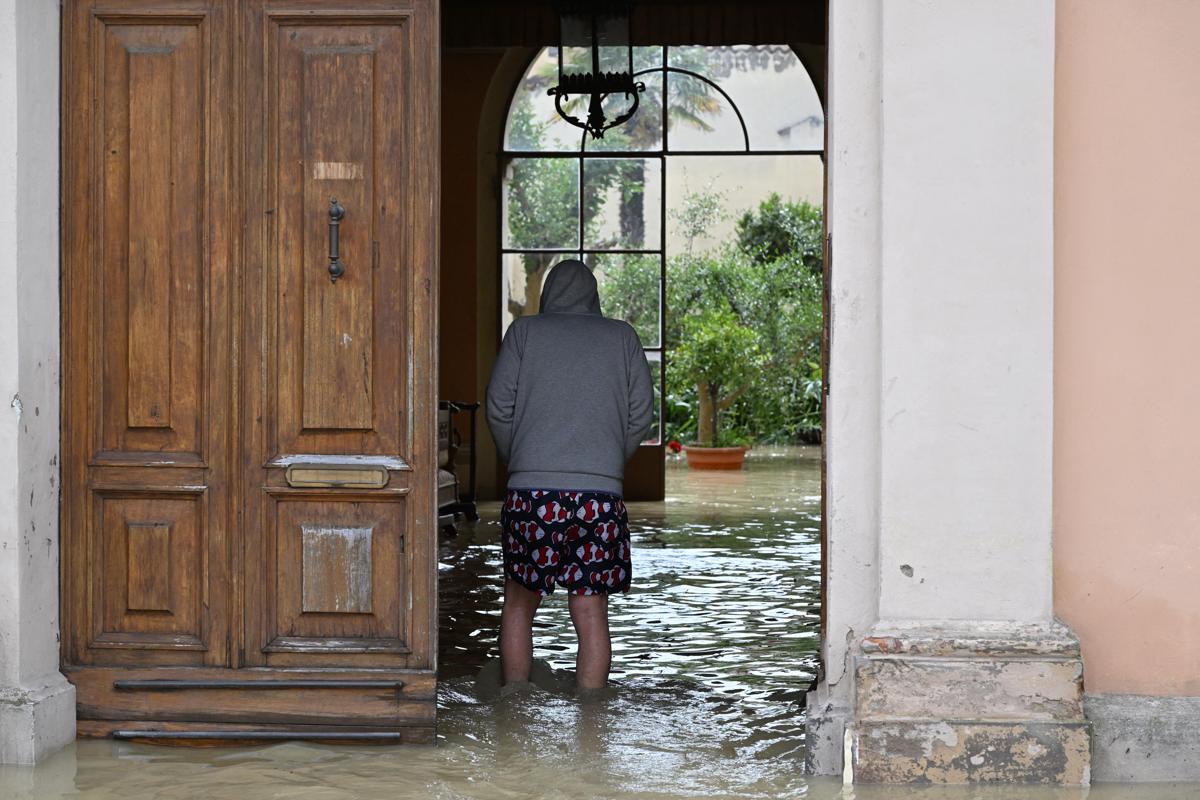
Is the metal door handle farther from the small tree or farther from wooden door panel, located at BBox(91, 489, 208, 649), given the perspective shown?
the small tree

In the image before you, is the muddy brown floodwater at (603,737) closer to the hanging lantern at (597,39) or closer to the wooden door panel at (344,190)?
the wooden door panel at (344,190)

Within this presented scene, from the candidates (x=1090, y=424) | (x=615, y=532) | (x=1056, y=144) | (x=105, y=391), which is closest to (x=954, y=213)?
(x=1056, y=144)

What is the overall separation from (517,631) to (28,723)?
1631mm

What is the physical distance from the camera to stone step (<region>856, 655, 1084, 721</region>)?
3.75 m

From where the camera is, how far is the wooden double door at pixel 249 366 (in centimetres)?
420

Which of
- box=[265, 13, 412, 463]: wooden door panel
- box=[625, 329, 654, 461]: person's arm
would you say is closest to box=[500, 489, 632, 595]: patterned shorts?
box=[625, 329, 654, 461]: person's arm

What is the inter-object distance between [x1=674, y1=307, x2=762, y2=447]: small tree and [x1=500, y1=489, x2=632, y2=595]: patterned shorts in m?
10.9

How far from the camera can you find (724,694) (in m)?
4.96

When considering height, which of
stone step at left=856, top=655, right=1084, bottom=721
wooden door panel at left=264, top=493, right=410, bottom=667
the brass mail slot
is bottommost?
stone step at left=856, top=655, right=1084, bottom=721

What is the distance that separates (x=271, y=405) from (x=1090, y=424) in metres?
2.38

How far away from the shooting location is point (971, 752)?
375 cm

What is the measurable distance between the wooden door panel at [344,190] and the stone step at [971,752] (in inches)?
63.9

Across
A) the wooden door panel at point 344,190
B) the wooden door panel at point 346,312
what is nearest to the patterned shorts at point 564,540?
the wooden door panel at point 346,312

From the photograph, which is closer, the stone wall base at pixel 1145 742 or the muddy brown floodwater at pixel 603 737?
the muddy brown floodwater at pixel 603 737
